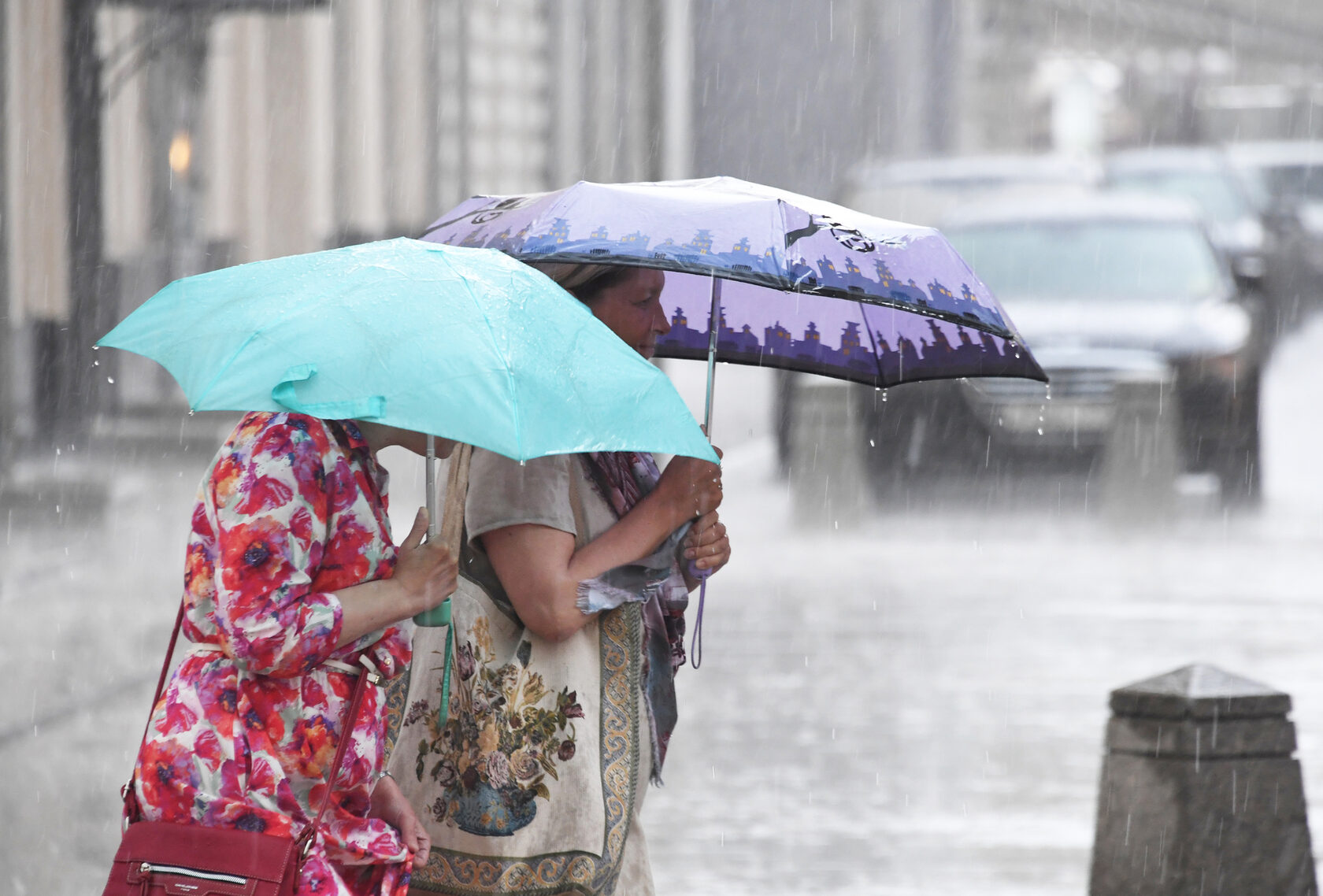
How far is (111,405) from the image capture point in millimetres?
17781

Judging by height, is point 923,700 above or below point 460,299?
below

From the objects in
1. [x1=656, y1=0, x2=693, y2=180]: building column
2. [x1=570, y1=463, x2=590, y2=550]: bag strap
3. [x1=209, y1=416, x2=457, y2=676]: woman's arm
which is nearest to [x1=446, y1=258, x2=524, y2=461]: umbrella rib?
[x1=209, y1=416, x2=457, y2=676]: woman's arm

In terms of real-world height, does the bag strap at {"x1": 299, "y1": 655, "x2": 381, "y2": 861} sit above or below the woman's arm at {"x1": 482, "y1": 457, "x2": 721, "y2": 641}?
below

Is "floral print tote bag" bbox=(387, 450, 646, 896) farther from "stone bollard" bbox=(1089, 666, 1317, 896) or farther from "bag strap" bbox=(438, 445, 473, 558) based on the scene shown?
"stone bollard" bbox=(1089, 666, 1317, 896)

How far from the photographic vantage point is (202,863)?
2676mm

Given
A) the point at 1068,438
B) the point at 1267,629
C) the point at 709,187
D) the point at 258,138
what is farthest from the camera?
the point at 258,138

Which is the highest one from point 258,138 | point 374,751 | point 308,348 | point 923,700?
point 258,138

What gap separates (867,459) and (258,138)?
9.75 metres

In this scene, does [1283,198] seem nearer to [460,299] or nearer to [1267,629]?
[1267,629]

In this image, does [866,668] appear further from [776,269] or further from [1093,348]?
[776,269]

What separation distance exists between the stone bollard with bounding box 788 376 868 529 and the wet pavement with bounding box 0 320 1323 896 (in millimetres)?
231

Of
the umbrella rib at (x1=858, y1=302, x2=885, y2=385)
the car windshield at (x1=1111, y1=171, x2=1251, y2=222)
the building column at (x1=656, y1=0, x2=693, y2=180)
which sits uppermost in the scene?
the building column at (x1=656, y1=0, x2=693, y2=180)

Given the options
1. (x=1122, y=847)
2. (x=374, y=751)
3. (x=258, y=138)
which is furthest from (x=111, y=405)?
(x=374, y=751)

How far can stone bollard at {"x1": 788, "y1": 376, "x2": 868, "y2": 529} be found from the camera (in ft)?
41.4
